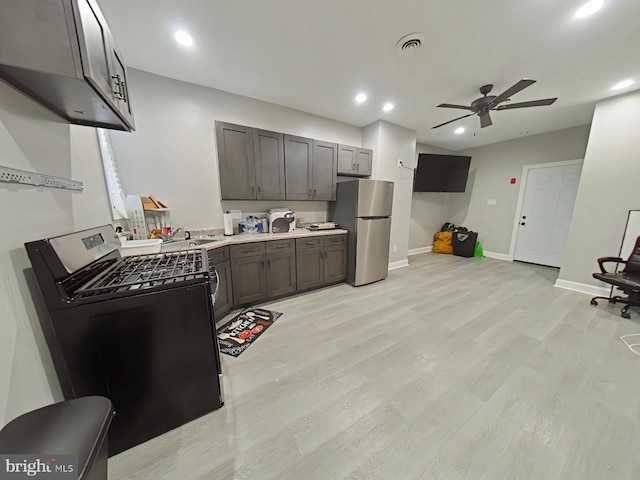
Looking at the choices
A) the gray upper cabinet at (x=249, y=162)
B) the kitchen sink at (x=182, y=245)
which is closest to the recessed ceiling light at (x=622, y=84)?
the gray upper cabinet at (x=249, y=162)

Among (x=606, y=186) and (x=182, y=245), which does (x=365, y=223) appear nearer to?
(x=182, y=245)

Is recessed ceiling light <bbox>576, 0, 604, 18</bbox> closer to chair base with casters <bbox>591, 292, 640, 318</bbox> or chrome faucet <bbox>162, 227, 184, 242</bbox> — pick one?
chair base with casters <bbox>591, 292, 640, 318</bbox>

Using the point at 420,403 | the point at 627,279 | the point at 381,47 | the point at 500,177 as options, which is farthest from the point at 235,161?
the point at 500,177

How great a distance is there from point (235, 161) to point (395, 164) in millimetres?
2843

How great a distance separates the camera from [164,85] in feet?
7.90

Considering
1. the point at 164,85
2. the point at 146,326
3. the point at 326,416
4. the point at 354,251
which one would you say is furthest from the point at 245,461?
the point at 164,85

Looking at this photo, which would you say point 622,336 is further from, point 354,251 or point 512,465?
point 354,251

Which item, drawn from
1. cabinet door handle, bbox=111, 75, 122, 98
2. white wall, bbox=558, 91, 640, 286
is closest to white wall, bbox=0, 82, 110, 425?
cabinet door handle, bbox=111, 75, 122, 98

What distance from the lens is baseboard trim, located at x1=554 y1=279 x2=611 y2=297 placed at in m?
3.08

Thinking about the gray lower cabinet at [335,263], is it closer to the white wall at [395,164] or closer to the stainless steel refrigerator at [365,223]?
the stainless steel refrigerator at [365,223]

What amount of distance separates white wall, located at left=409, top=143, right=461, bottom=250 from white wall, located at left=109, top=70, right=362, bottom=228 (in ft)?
12.6

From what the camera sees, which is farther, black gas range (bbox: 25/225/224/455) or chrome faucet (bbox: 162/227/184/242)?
chrome faucet (bbox: 162/227/184/242)

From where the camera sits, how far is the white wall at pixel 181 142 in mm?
2312

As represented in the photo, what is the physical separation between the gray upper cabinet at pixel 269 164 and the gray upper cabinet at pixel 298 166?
3.7 inches
